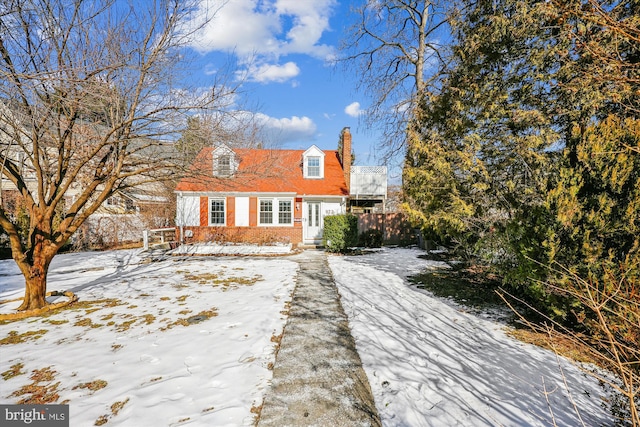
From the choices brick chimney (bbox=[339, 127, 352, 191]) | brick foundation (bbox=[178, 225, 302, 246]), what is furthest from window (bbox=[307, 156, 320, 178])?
brick foundation (bbox=[178, 225, 302, 246])

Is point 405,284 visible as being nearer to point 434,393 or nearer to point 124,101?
point 434,393

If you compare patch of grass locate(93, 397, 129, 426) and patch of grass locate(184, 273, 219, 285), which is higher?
patch of grass locate(184, 273, 219, 285)

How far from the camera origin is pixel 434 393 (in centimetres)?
314

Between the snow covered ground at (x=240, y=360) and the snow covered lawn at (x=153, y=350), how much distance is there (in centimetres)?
2

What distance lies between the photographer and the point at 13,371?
135 inches

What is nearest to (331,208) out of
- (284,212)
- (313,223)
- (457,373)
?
(313,223)

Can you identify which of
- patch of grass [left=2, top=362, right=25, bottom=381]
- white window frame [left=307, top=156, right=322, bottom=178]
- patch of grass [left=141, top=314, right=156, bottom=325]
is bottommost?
patch of grass [left=2, top=362, right=25, bottom=381]

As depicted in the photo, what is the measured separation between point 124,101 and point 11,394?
468 cm

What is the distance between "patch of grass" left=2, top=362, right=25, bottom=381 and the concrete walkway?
3124mm

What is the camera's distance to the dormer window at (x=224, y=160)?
6.92m

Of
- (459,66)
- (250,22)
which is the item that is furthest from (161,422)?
(459,66)

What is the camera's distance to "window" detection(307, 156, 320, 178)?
16.4m

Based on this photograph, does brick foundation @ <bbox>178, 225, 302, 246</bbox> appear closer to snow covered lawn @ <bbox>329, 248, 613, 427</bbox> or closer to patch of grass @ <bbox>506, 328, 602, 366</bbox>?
snow covered lawn @ <bbox>329, 248, 613, 427</bbox>

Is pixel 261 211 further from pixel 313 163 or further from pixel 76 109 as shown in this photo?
pixel 76 109
